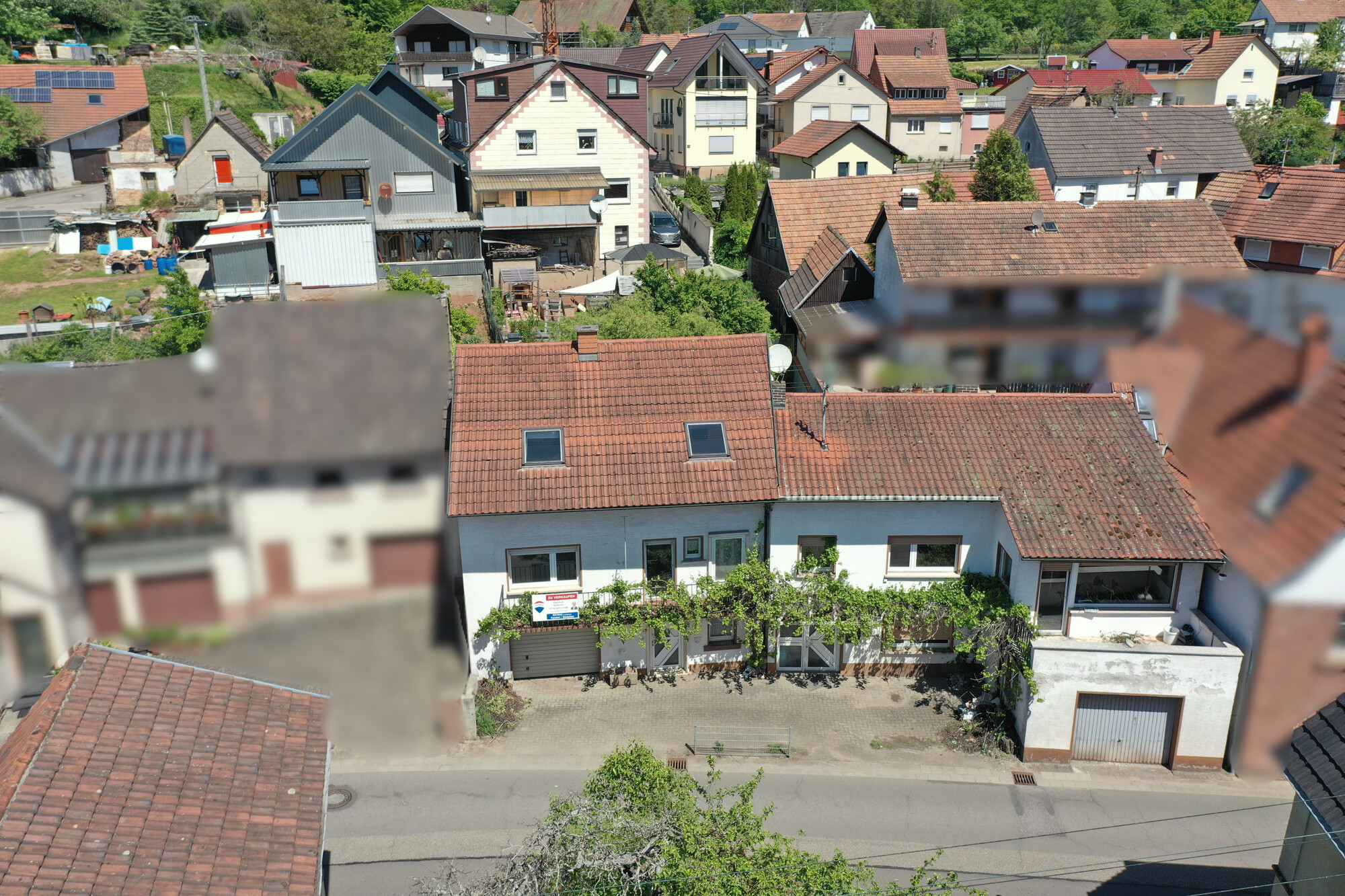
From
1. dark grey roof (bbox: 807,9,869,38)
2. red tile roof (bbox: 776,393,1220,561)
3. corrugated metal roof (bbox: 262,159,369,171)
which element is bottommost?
red tile roof (bbox: 776,393,1220,561)

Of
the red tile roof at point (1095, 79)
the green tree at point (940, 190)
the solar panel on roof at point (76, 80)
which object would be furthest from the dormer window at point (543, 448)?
the red tile roof at point (1095, 79)

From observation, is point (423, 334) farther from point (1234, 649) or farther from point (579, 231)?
point (579, 231)

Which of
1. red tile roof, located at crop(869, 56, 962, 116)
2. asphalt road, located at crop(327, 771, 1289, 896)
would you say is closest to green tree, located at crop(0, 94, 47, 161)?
asphalt road, located at crop(327, 771, 1289, 896)

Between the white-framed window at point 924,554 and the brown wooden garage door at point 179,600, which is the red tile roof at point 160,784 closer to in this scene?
the brown wooden garage door at point 179,600

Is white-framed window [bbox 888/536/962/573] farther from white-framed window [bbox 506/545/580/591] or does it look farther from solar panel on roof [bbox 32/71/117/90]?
solar panel on roof [bbox 32/71/117/90]

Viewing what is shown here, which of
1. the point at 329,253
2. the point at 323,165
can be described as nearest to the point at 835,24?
the point at 323,165

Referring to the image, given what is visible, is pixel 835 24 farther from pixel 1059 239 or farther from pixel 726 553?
pixel 726 553

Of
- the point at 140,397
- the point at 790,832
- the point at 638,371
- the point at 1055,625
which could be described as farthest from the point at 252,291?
the point at 140,397
